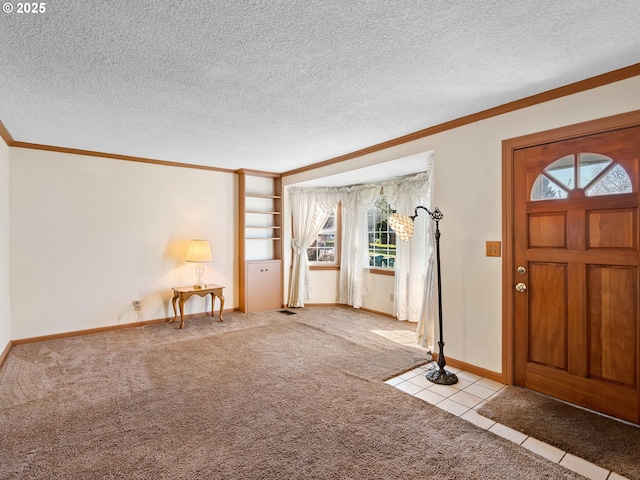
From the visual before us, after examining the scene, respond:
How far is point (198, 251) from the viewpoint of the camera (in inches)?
193

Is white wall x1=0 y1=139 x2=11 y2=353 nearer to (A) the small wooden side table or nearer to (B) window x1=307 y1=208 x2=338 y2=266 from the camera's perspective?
(A) the small wooden side table

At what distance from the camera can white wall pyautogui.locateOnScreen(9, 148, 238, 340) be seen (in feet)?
13.3

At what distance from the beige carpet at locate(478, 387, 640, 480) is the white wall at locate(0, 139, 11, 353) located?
188 inches

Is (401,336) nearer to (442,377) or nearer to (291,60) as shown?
(442,377)

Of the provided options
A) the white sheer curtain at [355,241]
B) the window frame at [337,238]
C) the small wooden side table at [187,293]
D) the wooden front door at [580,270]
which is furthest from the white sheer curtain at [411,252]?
the small wooden side table at [187,293]

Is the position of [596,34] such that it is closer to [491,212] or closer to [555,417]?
[491,212]

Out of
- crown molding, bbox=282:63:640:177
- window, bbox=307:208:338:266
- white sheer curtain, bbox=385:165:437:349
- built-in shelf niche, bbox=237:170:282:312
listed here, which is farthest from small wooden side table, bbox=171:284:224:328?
crown molding, bbox=282:63:640:177

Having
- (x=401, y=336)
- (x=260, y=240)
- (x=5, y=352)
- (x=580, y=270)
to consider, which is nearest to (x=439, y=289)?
(x=580, y=270)

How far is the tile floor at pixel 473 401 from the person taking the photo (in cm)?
188

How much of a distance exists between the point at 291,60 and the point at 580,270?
260 cm

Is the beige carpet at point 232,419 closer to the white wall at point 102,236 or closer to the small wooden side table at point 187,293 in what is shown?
the white wall at point 102,236

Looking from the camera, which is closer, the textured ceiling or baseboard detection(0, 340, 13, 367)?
the textured ceiling

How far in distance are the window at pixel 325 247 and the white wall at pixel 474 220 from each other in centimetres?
299

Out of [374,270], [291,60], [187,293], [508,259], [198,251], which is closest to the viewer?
[291,60]
